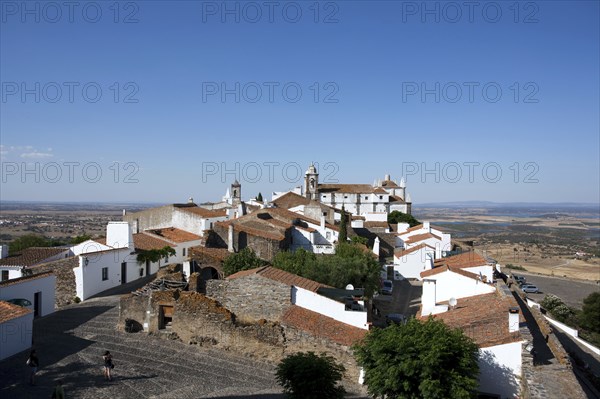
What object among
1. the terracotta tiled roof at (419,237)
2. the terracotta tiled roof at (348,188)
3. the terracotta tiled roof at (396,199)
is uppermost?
the terracotta tiled roof at (348,188)

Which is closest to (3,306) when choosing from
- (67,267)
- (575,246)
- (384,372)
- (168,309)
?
(168,309)

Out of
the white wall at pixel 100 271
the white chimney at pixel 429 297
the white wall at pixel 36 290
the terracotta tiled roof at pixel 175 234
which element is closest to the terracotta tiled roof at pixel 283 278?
the white chimney at pixel 429 297

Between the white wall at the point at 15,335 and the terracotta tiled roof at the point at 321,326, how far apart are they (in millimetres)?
9045

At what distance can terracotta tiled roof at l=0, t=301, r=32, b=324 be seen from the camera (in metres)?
16.0

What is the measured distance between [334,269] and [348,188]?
52012mm

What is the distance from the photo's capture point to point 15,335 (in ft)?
53.0

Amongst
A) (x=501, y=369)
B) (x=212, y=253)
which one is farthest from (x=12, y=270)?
(x=501, y=369)

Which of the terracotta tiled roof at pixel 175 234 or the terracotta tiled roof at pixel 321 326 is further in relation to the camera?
the terracotta tiled roof at pixel 175 234

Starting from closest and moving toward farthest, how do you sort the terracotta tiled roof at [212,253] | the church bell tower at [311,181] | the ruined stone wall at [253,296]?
the ruined stone wall at [253,296], the terracotta tiled roof at [212,253], the church bell tower at [311,181]

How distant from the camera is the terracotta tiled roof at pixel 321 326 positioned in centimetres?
1761

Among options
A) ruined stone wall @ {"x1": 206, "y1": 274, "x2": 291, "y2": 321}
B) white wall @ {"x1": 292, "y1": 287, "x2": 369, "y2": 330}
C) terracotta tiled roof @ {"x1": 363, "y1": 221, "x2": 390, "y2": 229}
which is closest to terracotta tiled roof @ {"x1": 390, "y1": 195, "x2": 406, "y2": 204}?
terracotta tiled roof @ {"x1": 363, "y1": 221, "x2": 390, "y2": 229}

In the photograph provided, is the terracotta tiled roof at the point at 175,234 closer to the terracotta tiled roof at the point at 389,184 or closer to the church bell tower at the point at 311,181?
the church bell tower at the point at 311,181

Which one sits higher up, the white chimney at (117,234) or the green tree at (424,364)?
the white chimney at (117,234)

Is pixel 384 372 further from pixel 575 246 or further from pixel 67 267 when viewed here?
pixel 575 246
